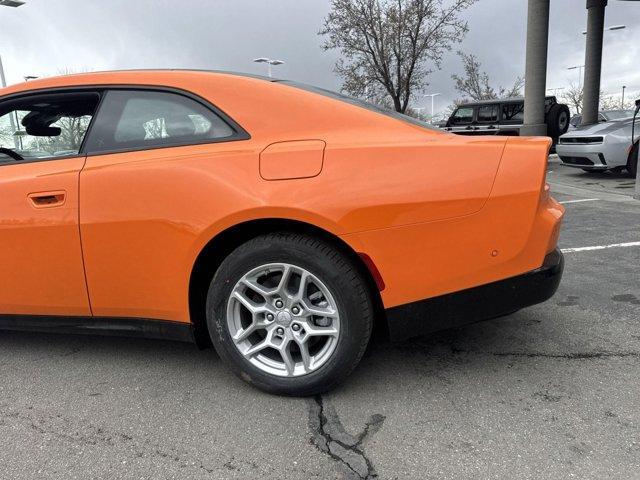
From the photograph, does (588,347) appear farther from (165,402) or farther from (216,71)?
(216,71)

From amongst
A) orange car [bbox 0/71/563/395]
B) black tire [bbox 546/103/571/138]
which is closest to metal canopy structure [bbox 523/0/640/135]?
black tire [bbox 546/103/571/138]

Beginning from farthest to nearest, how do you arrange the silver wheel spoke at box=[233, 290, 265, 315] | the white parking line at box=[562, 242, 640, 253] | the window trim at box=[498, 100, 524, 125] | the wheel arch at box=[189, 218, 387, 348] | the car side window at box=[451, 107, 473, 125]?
the car side window at box=[451, 107, 473, 125] → the window trim at box=[498, 100, 524, 125] → the white parking line at box=[562, 242, 640, 253] → the silver wheel spoke at box=[233, 290, 265, 315] → the wheel arch at box=[189, 218, 387, 348]

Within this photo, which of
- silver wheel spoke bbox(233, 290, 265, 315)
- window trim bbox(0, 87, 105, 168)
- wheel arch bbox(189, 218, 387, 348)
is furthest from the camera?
window trim bbox(0, 87, 105, 168)

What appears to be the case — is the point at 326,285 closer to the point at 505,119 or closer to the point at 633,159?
the point at 633,159

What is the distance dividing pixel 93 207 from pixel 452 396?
1.90 m

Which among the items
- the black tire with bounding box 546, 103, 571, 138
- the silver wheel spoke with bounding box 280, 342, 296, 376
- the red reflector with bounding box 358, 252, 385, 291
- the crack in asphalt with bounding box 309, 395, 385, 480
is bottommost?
the crack in asphalt with bounding box 309, 395, 385, 480

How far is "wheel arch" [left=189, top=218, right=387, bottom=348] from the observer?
90.8 inches

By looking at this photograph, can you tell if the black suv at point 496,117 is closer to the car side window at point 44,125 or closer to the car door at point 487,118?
the car door at point 487,118

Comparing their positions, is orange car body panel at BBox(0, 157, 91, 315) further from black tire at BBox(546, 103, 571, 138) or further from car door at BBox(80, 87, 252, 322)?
black tire at BBox(546, 103, 571, 138)

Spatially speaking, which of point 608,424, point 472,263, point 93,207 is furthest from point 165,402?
point 608,424

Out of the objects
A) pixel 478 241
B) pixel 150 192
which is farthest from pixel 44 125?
pixel 478 241

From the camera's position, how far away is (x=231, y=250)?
2.49 m

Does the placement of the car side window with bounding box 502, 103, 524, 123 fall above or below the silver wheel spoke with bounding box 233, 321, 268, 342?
above

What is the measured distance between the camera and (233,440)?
2.15 metres
